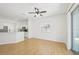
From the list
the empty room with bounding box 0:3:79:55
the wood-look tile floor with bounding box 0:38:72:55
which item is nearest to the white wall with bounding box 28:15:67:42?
the empty room with bounding box 0:3:79:55

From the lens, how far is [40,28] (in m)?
8.34

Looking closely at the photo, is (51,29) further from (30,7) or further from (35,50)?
(35,50)

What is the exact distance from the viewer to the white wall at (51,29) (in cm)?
652

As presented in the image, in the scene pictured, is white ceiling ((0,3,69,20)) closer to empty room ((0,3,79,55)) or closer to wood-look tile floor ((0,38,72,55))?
empty room ((0,3,79,55))

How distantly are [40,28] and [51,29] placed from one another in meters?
1.38

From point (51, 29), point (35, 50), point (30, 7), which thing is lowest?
point (35, 50)

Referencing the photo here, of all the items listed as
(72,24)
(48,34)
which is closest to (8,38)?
(48,34)

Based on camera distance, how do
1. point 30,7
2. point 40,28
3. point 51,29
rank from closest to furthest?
point 30,7 < point 51,29 < point 40,28

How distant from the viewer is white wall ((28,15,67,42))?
6.52 meters

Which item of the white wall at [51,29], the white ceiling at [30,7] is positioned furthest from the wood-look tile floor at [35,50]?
the white ceiling at [30,7]

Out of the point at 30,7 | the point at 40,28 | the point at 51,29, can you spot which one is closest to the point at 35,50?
the point at 30,7
